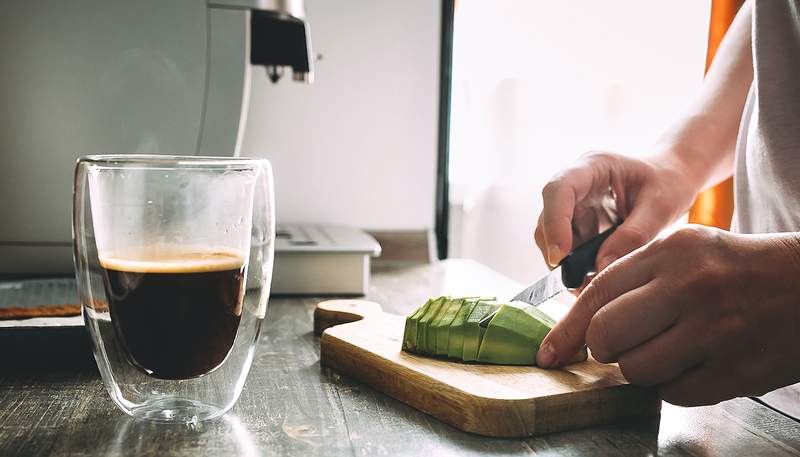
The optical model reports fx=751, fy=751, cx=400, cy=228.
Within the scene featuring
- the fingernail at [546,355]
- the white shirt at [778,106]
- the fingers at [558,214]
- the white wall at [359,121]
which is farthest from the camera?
the white wall at [359,121]

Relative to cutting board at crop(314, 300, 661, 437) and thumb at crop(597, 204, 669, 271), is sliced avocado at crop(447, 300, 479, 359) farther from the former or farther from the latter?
thumb at crop(597, 204, 669, 271)

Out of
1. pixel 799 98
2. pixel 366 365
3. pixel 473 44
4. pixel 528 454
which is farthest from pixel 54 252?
pixel 473 44

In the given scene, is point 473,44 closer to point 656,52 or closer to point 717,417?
point 656,52

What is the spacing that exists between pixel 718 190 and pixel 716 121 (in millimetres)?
732

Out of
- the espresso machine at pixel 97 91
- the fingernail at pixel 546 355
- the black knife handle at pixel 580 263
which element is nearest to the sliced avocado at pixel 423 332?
the fingernail at pixel 546 355

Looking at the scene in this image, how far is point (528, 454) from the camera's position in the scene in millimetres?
582

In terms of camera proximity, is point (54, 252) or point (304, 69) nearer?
point (54, 252)

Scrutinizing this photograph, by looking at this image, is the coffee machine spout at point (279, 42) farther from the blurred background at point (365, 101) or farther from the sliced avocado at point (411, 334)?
the sliced avocado at point (411, 334)

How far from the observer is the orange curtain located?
1.75 metres

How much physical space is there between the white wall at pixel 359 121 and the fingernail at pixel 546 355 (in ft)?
3.58

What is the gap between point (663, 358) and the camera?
634 mm

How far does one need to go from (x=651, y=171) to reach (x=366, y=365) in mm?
Result: 547

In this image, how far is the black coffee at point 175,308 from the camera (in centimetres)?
60

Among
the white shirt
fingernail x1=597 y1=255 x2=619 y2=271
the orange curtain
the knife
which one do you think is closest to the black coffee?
the knife
